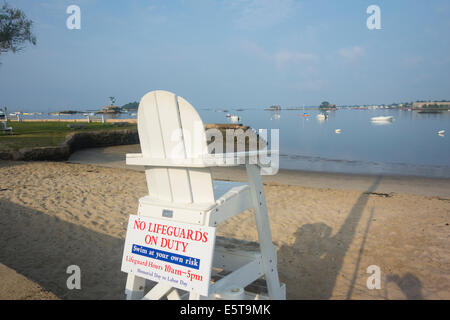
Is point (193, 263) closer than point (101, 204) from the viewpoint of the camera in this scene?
Yes

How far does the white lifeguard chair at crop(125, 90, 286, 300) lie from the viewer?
2059mm

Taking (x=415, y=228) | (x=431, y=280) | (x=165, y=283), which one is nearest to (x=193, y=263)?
(x=165, y=283)

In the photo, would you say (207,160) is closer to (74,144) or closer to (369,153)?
(74,144)

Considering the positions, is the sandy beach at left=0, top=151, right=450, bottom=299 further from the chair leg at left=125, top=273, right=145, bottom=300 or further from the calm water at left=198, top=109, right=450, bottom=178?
the calm water at left=198, top=109, right=450, bottom=178

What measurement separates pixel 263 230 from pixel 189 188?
677 millimetres

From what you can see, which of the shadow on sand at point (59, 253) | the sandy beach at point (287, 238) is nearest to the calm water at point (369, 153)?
the sandy beach at point (287, 238)

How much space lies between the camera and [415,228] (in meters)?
5.18

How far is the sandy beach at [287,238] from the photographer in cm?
336

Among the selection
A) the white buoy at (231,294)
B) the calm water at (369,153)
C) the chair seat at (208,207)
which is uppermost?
the chair seat at (208,207)

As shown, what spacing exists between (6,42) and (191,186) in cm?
1744

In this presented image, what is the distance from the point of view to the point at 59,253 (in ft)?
13.2

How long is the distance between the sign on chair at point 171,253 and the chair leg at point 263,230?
525mm

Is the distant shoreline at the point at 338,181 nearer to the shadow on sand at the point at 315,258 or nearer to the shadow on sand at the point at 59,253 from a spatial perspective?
the shadow on sand at the point at 315,258
